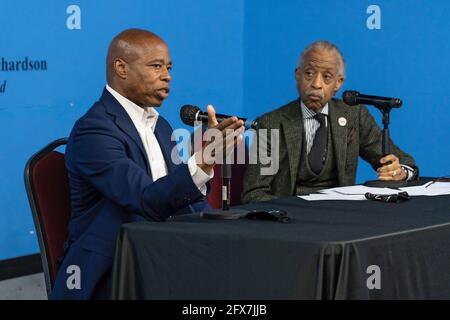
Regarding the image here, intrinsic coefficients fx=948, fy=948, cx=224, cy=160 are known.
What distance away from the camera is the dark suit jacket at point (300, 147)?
3768 millimetres

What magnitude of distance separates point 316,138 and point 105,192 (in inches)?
50.0

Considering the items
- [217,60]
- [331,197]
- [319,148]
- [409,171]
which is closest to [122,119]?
[331,197]

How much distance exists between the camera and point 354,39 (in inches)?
216

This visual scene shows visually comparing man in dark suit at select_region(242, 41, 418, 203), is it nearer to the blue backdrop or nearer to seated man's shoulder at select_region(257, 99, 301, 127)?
seated man's shoulder at select_region(257, 99, 301, 127)

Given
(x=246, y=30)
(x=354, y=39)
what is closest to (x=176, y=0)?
(x=246, y=30)

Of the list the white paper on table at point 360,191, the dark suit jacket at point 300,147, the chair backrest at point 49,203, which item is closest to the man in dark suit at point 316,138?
the dark suit jacket at point 300,147

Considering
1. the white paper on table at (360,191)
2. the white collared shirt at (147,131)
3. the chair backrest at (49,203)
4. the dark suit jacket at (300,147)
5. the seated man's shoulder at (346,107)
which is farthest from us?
the seated man's shoulder at (346,107)

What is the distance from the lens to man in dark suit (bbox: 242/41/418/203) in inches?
149

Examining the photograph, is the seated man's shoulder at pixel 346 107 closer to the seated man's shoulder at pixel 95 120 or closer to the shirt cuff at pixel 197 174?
the seated man's shoulder at pixel 95 120

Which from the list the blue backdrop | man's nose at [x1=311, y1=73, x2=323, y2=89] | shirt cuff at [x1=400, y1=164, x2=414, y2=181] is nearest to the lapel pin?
man's nose at [x1=311, y1=73, x2=323, y2=89]

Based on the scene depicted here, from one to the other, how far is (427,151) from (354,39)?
30.6 inches

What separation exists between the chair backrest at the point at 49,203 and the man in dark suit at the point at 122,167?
0.07 metres

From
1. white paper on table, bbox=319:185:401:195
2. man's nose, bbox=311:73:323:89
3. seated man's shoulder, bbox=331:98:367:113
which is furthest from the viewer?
seated man's shoulder, bbox=331:98:367:113

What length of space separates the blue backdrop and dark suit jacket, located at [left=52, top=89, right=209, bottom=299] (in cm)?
168
